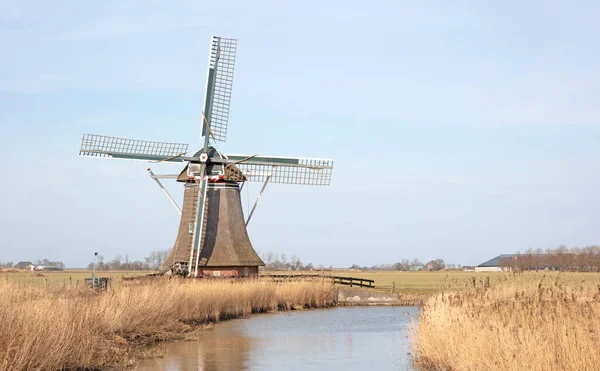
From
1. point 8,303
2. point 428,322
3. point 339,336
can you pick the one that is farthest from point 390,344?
point 8,303

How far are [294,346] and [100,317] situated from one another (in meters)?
4.88

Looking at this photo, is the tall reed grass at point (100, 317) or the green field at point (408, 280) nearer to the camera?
the tall reed grass at point (100, 317)

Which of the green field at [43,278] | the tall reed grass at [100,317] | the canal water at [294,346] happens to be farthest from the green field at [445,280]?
the green field at [43,278]

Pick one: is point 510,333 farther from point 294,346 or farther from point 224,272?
point 224,272

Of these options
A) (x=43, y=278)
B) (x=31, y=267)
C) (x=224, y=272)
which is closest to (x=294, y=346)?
(x=224, y=272)

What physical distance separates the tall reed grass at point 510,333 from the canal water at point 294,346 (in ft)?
3.65

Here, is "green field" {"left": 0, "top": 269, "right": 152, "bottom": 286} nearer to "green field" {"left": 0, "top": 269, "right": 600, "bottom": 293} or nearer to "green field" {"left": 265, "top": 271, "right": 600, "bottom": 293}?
"green field" {"left": 0, "top": 269, "right": 600, "bottom": 293}

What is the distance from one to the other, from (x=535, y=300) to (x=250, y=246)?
21.6 metres

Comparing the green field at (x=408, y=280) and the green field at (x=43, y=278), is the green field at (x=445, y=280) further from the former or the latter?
the green field at (x=43, y=278)

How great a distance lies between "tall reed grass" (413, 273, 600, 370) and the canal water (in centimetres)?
111

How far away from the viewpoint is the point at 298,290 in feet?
111

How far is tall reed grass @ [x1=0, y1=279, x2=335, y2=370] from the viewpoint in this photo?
37.3 ft

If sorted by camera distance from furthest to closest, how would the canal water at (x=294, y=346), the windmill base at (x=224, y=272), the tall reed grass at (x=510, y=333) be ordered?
the windmill base at (x=224, y=272), the canal water at (x=294, y=346), the tall reed grass at (x=510, y=333)

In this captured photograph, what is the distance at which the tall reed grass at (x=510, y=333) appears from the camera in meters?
9.55
